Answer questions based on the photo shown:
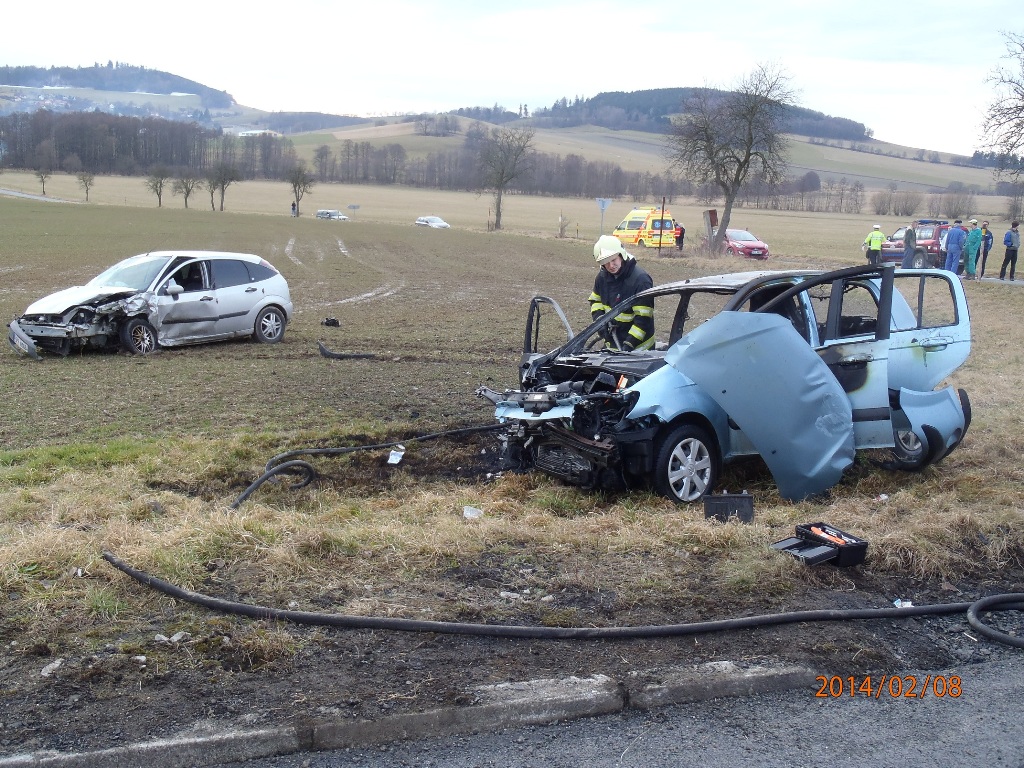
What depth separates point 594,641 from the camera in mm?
3998

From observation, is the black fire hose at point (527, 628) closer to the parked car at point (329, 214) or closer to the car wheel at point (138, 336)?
the car wheel at point (138, 336)

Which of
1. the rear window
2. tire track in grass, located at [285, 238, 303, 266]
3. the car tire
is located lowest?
tire track in grass, located at [285, 238, 303, 266]

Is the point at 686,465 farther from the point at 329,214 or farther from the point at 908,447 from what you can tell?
the point at 329,214

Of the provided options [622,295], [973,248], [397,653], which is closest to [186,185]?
[973,248]

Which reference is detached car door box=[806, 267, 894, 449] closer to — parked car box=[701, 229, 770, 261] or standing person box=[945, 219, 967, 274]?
standing person box=[945, 219, 967, 274]

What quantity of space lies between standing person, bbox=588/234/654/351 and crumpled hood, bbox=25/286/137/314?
7638mm

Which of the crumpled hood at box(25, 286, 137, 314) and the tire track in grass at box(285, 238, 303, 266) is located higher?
the crumpled hood at box(25, 286, 137, 314)

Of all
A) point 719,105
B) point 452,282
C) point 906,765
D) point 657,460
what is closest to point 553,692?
point 906,765

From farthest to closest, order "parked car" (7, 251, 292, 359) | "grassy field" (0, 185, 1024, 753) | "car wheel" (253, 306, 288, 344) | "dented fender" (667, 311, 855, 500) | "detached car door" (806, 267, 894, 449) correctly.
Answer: "car wheel" (253, 306, 288, 344) → "parked car" (7, 251, 292, 359) → "detached car door" (806, 267, 894, 449) → "dented fender" (667, 311, 855, 500) → "grassy field" (0, 185, 1024, 753)

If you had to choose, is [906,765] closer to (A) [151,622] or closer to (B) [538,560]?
(B) [538,560]

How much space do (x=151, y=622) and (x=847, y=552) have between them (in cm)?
346

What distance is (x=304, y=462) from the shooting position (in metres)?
7.10

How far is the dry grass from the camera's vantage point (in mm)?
4383

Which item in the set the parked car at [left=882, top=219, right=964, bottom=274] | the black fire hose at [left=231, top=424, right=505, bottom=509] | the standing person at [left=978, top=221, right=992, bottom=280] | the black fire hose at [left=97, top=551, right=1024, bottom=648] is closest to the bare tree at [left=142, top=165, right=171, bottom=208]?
the parked car at [left=882, top=219, right=964, bottom=274]
